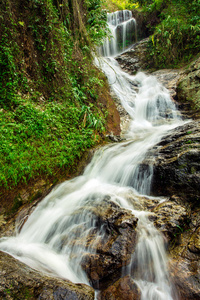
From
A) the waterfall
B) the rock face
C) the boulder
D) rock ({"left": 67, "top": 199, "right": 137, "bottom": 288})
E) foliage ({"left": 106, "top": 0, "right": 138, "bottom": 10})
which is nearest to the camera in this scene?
the rock face

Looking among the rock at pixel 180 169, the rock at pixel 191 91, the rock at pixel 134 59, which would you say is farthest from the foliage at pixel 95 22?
the rock at pixel 180 169

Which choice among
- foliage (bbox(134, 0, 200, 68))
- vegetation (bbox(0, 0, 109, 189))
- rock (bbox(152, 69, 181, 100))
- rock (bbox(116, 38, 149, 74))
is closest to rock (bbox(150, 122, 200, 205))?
vegetation (bbox(0, 0, 109, 189))

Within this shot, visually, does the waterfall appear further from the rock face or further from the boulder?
the rock face

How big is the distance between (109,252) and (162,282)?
0.82m

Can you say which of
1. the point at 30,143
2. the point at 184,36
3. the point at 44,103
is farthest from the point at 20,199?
the point at 184,36

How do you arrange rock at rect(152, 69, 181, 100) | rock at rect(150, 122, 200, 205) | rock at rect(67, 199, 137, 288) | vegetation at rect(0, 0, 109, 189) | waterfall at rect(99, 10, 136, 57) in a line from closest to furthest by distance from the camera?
1. rock at rect(67, 199, 137, 288)
2. rock at rect(150, 122, 200, 205)
3. vegetation at rect(0, 0, 109, 189)
4. rock at rect(152, 69, 181, 100)
5. waterfall at rect(99, 10, 136, 57)

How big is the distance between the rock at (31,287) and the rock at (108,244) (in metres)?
0.44

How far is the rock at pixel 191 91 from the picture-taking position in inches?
308

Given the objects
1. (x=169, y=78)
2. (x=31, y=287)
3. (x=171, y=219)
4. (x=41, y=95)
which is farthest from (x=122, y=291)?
(x=169, y=78)

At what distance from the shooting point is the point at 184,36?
434 inches

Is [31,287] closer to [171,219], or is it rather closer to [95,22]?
[171,219]

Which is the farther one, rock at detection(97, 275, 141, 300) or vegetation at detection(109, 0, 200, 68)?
vegetation at detection(109, 0, 200, 68)

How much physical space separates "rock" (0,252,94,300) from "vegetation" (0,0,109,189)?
1.82 m

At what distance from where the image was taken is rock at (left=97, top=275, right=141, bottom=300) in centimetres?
219
